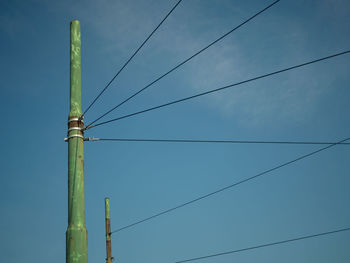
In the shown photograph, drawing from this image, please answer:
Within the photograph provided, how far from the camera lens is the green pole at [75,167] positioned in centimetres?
383

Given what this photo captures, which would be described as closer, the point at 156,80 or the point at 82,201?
the point at 82,201

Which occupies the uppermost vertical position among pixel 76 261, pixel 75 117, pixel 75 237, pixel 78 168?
pixel 75 117

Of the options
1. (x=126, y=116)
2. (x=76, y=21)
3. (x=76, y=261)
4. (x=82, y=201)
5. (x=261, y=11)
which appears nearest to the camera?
(x=76, y=261)

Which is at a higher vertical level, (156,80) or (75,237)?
(156,80)

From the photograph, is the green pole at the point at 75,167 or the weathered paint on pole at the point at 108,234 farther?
the weathered paint on pole at the point at 108,234

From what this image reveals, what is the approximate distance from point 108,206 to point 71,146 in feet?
39.7

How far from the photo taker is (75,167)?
13.8 ft

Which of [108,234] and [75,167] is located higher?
[108,234]

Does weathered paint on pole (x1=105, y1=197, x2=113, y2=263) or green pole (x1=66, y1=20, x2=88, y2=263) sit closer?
green pole (x1=66, y1=20, x2=88, y2=263)

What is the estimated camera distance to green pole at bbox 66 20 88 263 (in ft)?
12.6

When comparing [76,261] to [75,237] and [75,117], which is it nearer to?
[75,237]

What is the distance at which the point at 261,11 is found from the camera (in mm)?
5645

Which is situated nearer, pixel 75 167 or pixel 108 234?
pixel 75 167

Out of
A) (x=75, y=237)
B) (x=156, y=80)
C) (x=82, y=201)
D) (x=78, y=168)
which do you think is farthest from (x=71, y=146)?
(x=156, y=80)
